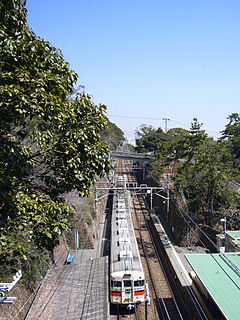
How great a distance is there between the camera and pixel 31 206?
468cm

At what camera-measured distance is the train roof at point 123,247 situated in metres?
11.3

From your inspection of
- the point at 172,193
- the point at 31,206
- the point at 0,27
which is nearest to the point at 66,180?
the point at 31,206

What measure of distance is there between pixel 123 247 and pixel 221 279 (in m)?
4.85

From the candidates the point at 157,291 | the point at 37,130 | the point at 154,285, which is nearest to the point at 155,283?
the point at 154,285

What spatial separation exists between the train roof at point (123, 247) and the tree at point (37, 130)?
6.75 meters

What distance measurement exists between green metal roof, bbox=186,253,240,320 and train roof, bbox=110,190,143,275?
2560mm

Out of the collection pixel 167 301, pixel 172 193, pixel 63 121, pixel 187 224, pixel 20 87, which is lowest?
pixel 167 301

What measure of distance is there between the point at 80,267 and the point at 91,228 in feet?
22.5

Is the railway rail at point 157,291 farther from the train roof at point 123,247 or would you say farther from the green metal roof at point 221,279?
the train roof at point 123,247

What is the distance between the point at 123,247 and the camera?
499 inches

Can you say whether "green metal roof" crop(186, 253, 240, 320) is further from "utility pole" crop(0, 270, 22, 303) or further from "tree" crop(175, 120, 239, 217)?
"utility pole" crop(0, 270, 22, 303)

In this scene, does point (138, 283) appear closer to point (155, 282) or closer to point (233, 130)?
point (155, 282)

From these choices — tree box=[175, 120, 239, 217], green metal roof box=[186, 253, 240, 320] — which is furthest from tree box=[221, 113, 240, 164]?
green metal roof box=[186, 253, 240, 320]

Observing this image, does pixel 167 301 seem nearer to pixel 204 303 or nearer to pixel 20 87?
pixel 204 303
